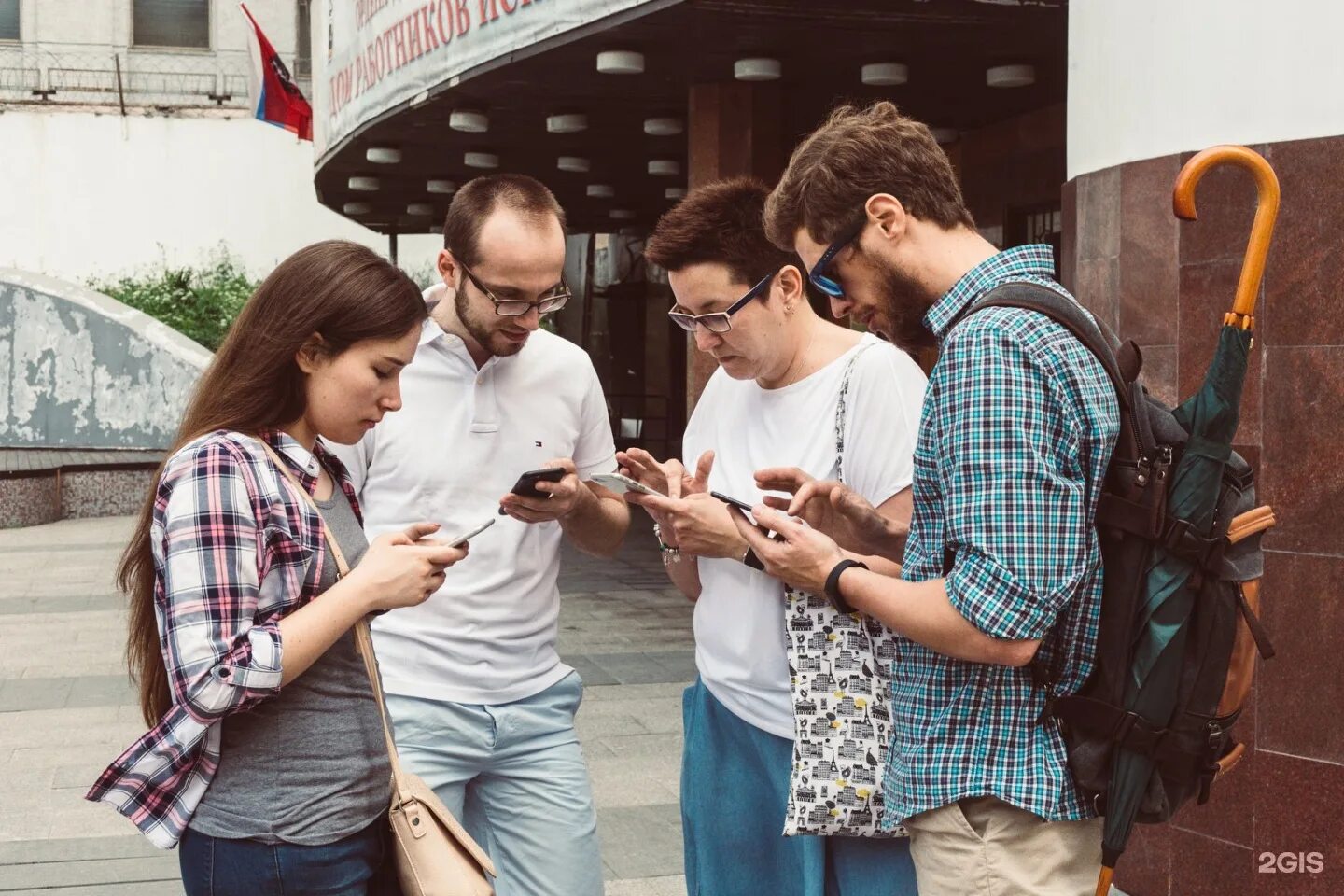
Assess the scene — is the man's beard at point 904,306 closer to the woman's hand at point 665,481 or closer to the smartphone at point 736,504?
the smartphone at point 736,504

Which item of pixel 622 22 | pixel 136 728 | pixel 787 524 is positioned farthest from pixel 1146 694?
pixel 622 22

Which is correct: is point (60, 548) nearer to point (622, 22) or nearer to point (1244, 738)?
point (622, 22)

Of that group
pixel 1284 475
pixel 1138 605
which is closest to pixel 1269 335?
pixel 1284 475

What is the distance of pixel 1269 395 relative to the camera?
449 centimetres

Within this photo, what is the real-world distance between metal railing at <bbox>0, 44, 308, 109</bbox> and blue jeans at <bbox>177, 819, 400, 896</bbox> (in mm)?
28770

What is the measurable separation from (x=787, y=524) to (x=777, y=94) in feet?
27.2

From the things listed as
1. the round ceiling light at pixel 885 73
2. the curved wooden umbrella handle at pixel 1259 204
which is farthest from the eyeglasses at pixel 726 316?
the round ceiling light at pixel 885 73

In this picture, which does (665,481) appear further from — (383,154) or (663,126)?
(383,154)

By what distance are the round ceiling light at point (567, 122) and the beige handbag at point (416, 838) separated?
9.96 metres

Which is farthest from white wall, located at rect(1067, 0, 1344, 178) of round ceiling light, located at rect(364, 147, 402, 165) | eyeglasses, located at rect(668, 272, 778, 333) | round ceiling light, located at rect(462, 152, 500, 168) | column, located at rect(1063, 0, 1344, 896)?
round ceiling light, located at rect(462, 152, 500, 168)

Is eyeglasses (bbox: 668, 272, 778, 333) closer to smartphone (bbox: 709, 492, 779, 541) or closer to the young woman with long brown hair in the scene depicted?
smartphone (bbox: 709, 492, 779, 541)

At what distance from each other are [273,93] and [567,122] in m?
11.8

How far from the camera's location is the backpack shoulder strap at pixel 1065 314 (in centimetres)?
226

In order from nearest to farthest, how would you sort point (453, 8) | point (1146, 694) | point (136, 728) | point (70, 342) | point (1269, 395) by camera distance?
point (1146, 694) < point (1269, 395) < point (136, 728) < point (453, 8) < point (70, 342)
